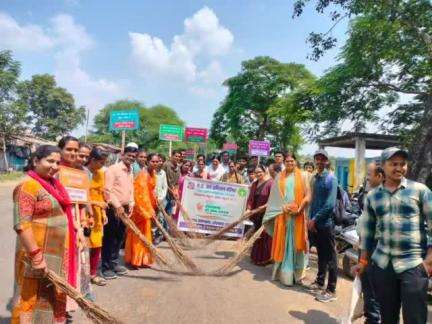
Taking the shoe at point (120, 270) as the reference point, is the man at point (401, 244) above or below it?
above

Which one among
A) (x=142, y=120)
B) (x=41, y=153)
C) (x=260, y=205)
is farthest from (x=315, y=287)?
(x=142, y=120)

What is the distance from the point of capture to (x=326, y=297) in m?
4.82

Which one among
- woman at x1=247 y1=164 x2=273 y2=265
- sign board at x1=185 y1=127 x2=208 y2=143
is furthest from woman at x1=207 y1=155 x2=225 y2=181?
sign board at x1=185 y1=127 x2=208 y2=143

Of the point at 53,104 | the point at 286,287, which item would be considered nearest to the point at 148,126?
the point at 53,104

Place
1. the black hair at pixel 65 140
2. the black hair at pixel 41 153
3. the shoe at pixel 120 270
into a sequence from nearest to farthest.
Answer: the black hair at pixel 41 153 < the black hair at pixel 65 140 < the shoe at pixel 120 270

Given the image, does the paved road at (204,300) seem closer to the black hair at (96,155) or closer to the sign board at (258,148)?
the black hair at (96,155)

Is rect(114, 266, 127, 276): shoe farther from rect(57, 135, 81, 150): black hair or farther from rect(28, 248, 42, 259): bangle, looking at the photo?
rect(28, 248, 42, 259): bangle

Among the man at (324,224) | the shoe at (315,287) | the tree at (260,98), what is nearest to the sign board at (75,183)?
the man at (324,224)

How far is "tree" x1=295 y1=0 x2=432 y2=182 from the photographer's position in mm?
7585

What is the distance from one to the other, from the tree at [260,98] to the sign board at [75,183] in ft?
90.1

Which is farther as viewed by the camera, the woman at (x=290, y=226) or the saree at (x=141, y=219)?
the saree at (x=141, y=219)

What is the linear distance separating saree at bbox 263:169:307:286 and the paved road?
0.81ft

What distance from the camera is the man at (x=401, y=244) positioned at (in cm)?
271

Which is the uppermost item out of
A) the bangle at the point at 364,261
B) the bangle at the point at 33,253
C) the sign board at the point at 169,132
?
the sign board at the point at 169,132
